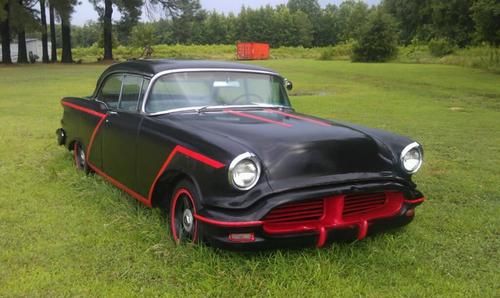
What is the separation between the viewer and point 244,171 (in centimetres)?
336

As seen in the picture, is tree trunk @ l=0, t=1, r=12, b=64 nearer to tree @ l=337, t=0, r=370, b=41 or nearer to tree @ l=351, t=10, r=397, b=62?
tree @ l=351, t=10, r=397, b=62

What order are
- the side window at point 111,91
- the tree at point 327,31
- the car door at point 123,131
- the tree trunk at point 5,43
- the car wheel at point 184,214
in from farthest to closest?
1. the tree at point 327,31
2. the tree trunk at point 5,43
3. the side window at point 111,91
4. the car door at point 123,131
5. the car wheel at point 184,214

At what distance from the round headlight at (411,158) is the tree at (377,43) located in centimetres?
4137

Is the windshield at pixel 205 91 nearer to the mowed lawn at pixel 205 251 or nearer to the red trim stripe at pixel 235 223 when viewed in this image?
the mowed lawn at pixel 205 251

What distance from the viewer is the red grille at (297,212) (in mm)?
3355

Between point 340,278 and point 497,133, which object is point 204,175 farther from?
point 497,133

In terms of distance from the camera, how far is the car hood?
342cm

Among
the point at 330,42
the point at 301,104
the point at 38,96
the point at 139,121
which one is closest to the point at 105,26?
the point at 38,96

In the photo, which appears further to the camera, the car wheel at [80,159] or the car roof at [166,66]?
the car wheel at [80,159]

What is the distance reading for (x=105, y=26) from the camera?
42.5 m

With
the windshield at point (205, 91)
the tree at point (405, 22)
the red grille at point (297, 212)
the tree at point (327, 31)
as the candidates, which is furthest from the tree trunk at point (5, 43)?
the tree at point (327, 31)

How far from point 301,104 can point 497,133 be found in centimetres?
557

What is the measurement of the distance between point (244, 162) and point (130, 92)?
2.04m

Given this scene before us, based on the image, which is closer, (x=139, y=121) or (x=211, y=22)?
(x=139, y=121)
